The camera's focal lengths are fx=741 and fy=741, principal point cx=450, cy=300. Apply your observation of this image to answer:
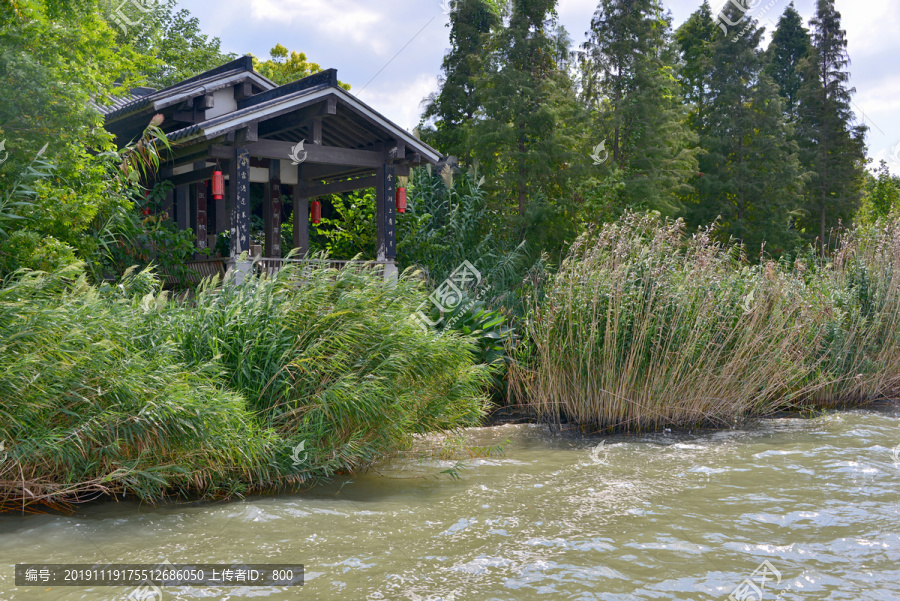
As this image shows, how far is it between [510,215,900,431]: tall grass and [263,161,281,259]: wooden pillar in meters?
7.91

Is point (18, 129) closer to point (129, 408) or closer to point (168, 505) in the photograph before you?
point (129, 408)

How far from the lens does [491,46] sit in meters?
16.0

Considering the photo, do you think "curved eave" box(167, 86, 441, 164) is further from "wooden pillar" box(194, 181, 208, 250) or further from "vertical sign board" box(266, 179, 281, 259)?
"vertical sign board" box(266, 179, 281, 259)

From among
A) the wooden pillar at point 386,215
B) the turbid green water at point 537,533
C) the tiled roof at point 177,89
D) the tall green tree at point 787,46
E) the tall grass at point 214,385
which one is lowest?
the turbid green water at point 537,533

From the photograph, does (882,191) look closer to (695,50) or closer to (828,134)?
(828,134)

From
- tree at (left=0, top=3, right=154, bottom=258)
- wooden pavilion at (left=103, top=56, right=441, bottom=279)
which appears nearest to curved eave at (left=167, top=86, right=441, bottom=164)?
wooden pavilion at (left=103, top=56, right=441, bottom=279)

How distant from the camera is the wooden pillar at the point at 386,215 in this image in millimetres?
12461

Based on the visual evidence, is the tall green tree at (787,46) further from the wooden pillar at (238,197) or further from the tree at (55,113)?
the tree at (55,113)

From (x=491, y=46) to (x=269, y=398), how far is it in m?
12.3

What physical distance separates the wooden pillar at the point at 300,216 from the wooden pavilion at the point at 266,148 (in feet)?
0.07

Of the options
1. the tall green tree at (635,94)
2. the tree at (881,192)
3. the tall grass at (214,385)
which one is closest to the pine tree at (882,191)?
the tree at (881,192)

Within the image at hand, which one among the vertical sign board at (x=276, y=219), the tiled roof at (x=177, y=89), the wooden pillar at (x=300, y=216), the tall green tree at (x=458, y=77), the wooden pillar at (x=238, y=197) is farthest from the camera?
the tall green tree at (x=458, y=77)

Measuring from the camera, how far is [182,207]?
1495 centimetres

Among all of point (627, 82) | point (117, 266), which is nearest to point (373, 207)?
point (117, 266)
